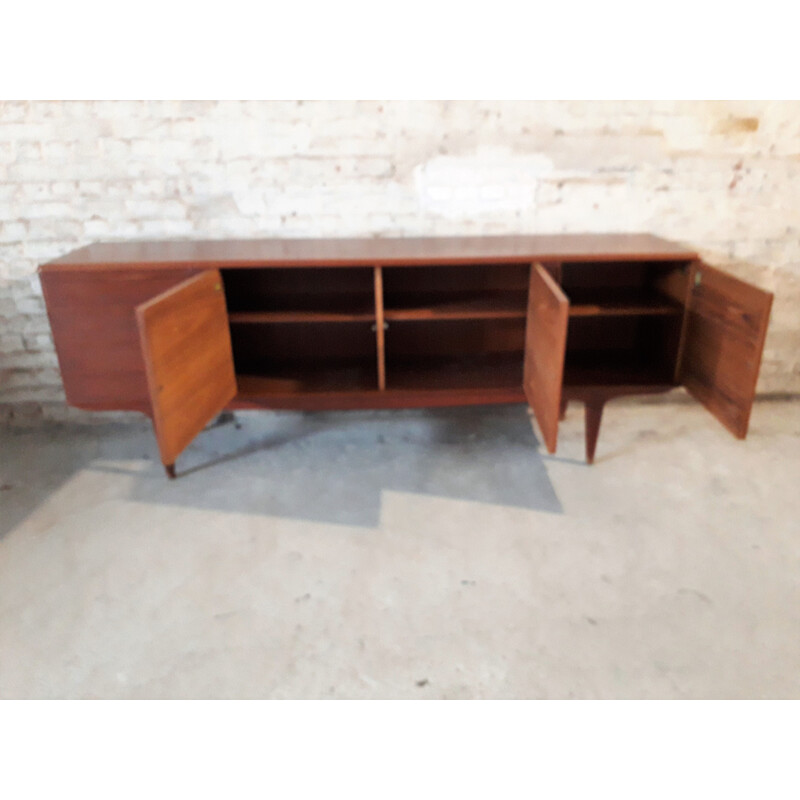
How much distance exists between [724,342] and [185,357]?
67.4 inches

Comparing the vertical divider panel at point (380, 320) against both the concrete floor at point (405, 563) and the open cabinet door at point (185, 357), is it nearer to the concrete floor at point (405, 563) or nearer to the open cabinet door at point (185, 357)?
the concrete floor at point (405, 563)

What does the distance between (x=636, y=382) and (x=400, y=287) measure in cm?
98

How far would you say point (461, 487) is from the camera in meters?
2.22

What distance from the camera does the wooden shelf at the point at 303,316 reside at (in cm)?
222

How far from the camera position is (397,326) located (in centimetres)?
256

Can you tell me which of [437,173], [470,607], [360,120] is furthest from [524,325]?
[470,607]

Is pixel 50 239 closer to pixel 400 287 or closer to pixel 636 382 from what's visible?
pixel 400 287

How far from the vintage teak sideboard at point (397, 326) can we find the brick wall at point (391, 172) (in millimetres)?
131

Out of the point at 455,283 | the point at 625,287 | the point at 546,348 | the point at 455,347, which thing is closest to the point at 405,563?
the point at 546,348

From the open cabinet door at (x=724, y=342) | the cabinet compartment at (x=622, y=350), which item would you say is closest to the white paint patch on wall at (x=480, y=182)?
the cabinet compartment at (x=622, y=350)

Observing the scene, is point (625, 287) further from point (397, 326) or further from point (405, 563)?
point (405, 563)

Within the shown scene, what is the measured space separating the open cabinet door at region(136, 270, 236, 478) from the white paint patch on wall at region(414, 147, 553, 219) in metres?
0.91

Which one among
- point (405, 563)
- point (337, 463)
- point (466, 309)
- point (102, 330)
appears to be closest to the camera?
point (405, 563)

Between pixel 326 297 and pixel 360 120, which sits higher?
pixel 360 120
